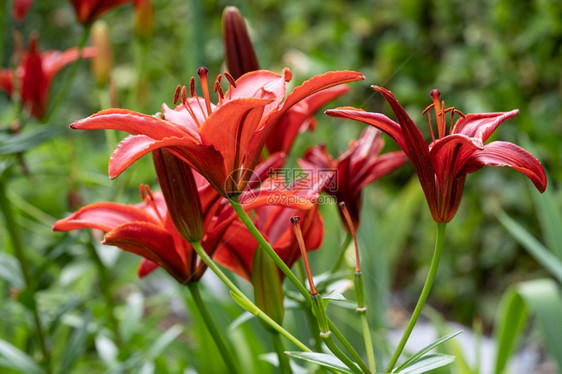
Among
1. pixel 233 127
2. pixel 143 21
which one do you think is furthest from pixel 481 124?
pixel 143 21

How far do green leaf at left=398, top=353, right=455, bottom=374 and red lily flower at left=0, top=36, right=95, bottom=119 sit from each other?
48 centimetres

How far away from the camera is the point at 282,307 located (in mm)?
368

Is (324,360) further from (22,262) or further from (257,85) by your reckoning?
(22,262)

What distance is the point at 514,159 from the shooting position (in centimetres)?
30

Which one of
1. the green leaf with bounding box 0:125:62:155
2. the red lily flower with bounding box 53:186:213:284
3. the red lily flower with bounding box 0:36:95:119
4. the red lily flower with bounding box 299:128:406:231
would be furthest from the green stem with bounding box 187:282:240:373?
the red lily flower with bounding box 0:36:95:119

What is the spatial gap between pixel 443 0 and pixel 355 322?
1.02 m

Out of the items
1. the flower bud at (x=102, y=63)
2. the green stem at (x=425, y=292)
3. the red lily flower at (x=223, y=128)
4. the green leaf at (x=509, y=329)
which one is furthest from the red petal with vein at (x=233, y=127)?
the flower bud at (x=102, y=63)

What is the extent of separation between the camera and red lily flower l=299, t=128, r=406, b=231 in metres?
0.42

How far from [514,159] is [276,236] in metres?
0.15

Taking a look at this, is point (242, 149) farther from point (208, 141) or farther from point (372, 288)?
point (372, 288)

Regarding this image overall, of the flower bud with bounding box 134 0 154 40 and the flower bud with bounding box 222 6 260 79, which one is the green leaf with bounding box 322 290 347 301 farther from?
the flower bud with bounding box 134 0 154 40

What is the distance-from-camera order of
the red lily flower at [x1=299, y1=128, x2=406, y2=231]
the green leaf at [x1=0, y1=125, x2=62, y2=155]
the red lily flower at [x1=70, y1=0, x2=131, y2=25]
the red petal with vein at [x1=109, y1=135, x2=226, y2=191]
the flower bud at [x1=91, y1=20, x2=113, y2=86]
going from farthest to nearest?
the flower bud at [x1=91, y1=20, x2=113, y2=86]
the red lily flower at [x1=70, y1=0, x2=131, y2=25]
the green leaf at [x1=0, y1=125, x2=62, y2=155]
the red lily flower at [x1=299, y1=128, x2=406, y2=231]
the red petal with vein at [x1=109, y1=135, x2=226, y2=191]

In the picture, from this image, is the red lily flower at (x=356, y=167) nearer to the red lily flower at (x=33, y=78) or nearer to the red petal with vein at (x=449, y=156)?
the red petal with vein at (x=449, y=156)

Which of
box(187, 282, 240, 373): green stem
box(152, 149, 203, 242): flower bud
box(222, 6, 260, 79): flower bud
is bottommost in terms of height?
box(187, 282, 240, 373): green stem
